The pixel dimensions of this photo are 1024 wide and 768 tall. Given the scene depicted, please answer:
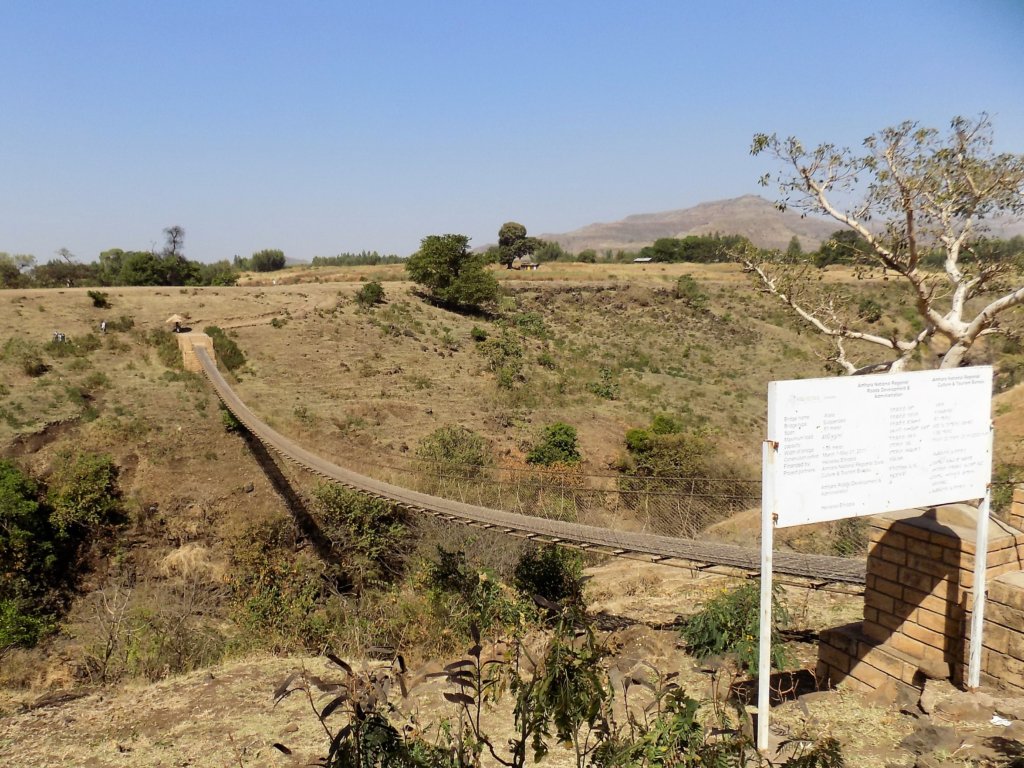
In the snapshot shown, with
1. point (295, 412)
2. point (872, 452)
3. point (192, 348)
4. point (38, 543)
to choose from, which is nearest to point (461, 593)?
point (872, 452)

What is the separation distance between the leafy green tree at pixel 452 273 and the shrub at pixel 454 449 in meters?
11.9

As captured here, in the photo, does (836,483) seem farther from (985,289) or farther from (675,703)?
(985,289)

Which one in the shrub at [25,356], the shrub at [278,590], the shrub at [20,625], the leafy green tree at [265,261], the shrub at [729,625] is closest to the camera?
the shrub at [729,625]

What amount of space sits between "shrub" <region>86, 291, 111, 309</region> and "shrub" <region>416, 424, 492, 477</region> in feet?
40.7

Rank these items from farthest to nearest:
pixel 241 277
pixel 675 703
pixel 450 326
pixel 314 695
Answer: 1. pixel 241 277
2. pixel 450 326
3. pixel 314 695
4. pixel 675 703

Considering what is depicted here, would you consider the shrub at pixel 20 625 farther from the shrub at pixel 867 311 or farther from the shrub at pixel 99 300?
the shrub at pixel 99 300

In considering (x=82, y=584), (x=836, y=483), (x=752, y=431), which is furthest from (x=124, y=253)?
(x=836, y=483)

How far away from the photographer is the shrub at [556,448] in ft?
57.5

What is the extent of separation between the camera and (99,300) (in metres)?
21.7

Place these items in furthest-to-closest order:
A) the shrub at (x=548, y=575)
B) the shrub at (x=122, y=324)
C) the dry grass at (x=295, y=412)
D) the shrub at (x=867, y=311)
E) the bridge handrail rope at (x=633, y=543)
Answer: the shrub at (x=122, y=324)
the shrub at (x=867, y=311)
the shrub at (x=548, y=575)
the bridge handrail rope at (x=633, y=543)
the dry grass at (x=295, y=412)

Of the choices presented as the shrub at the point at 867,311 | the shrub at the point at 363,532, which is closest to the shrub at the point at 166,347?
the shrub at the point at 363,532

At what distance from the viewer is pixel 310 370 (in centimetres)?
2114

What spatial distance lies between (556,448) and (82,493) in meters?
10.9

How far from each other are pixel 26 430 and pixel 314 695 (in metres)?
13.4
